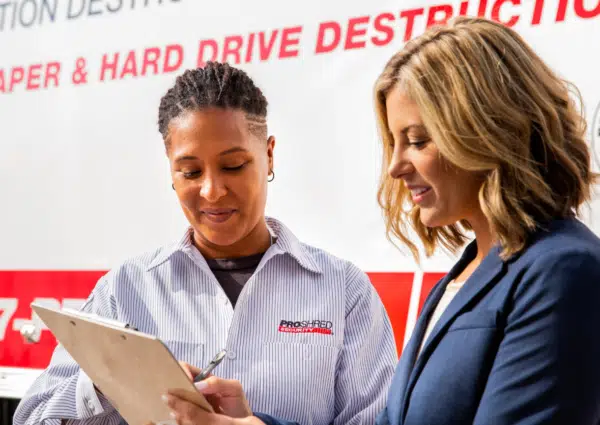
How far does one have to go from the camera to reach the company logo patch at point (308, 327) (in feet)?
6.52

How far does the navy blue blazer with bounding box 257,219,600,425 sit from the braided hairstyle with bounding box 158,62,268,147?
73cm

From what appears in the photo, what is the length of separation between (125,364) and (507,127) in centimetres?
78

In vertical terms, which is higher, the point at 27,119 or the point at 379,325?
the point at 27,119

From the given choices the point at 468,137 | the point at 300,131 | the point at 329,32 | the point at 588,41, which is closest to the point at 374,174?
the point at 300,131

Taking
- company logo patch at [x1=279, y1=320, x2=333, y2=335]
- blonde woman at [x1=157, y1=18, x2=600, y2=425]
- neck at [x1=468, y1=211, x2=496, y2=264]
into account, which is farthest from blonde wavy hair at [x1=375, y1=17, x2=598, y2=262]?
company logo patch at [x1=279, y1=320, x2=333, y2=335]

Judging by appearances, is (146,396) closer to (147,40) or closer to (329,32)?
(329,32)

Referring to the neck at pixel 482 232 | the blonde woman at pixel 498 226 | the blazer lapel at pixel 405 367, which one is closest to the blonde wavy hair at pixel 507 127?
the blonde woman at pixel 498 226

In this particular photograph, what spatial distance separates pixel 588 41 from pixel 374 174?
714 mm

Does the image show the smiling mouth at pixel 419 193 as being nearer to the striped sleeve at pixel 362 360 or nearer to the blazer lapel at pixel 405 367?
the blazer lapel at pixel 405 367

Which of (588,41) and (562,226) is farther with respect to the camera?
(588,41)

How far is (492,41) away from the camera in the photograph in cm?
161

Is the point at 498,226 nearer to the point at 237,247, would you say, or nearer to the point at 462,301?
the point at 462,301

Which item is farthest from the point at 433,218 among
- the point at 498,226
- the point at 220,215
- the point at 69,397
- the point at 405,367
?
the point at 69,397

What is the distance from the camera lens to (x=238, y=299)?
6.64ft
